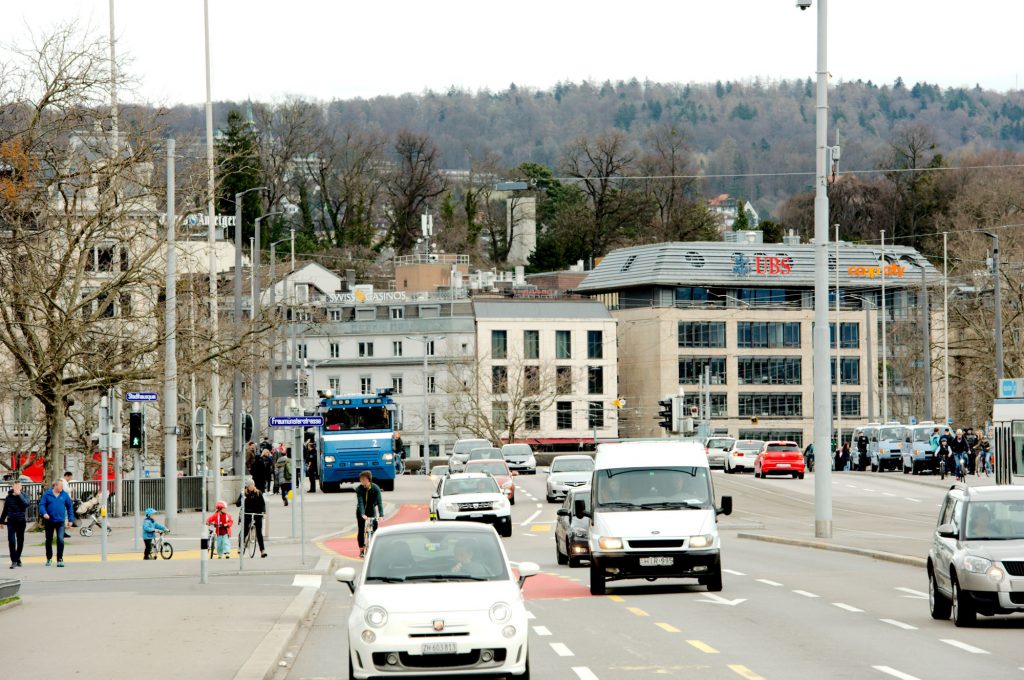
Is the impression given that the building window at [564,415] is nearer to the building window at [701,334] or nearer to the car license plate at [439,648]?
the building window at [701,334]

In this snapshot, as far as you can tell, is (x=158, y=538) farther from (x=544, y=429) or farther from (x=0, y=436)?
(x=544, y=429)

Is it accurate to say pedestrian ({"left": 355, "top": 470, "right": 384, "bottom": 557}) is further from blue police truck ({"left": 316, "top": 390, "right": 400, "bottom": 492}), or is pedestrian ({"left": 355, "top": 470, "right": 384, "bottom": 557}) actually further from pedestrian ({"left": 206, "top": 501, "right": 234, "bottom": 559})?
blue police truck ({"left": 316, "top": 390, "right": 400, "bottom": 492})

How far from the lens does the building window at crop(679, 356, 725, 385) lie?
117 metres

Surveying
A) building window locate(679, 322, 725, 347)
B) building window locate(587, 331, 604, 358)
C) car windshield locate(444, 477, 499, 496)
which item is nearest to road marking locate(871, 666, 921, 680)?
car windshield locate(444, 477, 499, 496)

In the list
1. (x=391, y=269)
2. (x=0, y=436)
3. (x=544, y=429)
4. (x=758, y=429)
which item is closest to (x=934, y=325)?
(x=758, y=429)

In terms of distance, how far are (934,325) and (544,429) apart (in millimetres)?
29779

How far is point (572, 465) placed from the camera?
54500 mm

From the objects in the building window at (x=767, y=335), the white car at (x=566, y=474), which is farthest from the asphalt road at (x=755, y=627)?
the building window at (x=767, y=335)

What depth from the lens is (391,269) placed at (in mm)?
139250

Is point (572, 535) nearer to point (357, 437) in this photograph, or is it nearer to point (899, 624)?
point (899, 624)

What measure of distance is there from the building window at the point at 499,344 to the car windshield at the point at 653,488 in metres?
89.3

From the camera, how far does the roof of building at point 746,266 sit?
116625 millimetres

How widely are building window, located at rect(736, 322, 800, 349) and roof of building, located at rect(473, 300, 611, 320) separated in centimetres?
1056

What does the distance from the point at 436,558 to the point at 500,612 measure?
1.24 m
